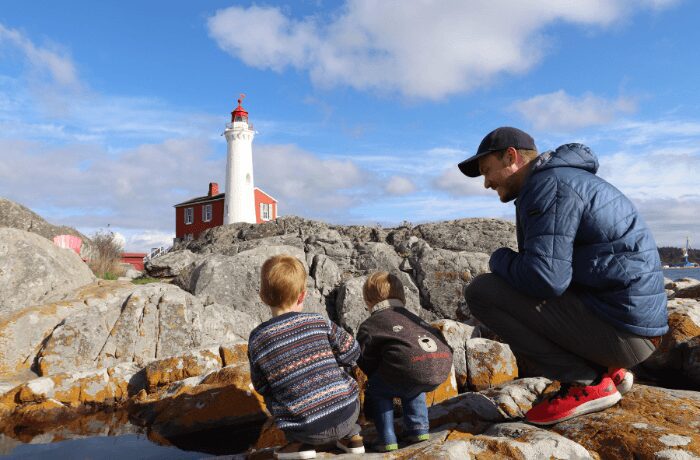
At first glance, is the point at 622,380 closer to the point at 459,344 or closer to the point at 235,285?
the point at 459,344

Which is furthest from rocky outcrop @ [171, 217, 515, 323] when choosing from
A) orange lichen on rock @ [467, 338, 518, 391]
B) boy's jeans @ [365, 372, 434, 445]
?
boy's jeans @ [365, 372, 434, 445]

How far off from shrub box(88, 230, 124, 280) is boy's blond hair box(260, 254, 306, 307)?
16320 millimetres

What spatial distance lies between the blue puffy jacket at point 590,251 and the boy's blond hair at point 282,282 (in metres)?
1.40

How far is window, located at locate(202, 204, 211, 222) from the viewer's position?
41.9m

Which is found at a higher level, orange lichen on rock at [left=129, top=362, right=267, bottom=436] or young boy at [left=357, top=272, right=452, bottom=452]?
young boy at [left=357, top=272, right=452, bottom=452]

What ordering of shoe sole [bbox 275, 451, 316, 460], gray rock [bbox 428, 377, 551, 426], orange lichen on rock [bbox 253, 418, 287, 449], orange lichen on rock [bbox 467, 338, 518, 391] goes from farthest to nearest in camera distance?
orange lichen on rock [bbox 467, 338, 518, 391]
orange lichen on rock [bbox 253, 418, 287, 449]
gray rock [bbox 428, 377, 551, 426]
shoe sole [bbox 275, 451, 316, 460]

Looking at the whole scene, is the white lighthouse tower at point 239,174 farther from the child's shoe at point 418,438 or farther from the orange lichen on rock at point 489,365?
the child's shoe at point 418,438

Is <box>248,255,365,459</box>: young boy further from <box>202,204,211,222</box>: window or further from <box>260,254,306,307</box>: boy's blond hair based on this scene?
<box>202,204,211,222</box>: window

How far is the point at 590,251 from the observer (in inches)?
135

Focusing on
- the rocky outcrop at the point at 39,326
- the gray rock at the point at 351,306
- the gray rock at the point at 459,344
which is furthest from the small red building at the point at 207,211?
the gray rock at the point at 459,344

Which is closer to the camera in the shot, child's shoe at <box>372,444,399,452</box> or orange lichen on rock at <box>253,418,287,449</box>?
child's shoe at <box>372,444,399,452</box>

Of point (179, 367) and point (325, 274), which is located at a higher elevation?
point (325, 274)

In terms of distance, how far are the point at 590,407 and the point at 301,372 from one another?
6.39 ft

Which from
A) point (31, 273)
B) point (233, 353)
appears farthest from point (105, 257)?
point (233, 353)
